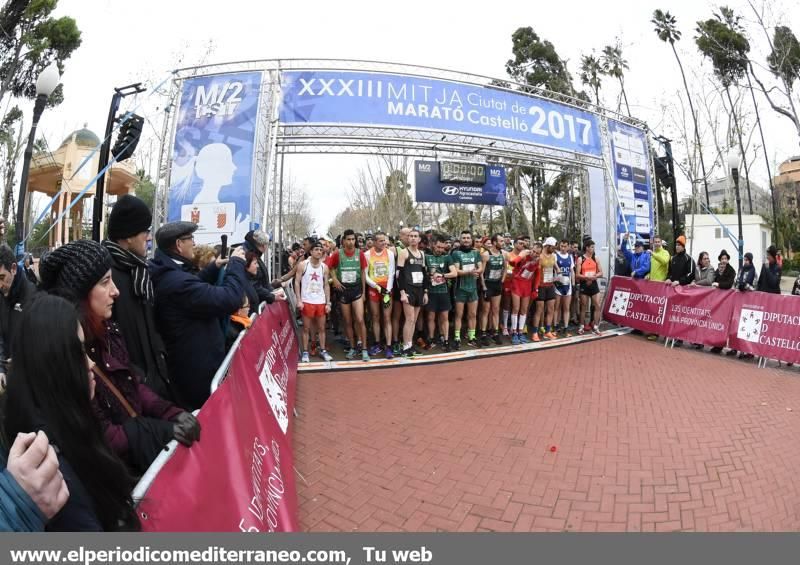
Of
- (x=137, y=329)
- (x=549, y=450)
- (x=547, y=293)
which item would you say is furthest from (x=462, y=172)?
(x=137, y=329)

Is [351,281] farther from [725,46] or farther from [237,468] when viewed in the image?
[725,46]

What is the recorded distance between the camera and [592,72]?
79.3ft

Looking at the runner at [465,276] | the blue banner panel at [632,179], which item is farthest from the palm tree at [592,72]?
the runner at [465,276]

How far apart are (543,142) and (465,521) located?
9.00 meters

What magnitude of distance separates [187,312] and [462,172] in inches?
356

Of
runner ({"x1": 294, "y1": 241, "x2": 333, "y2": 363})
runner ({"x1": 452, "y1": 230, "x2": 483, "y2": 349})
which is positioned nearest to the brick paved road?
runner ({"x1": 294, "y1": 241, "x2": 333, "y2": 363})

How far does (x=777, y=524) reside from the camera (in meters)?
2.41

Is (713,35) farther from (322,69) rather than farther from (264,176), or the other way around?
(264,176)

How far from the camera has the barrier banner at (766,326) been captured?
18.8ft

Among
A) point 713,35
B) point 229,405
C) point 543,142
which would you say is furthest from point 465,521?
point 713,35

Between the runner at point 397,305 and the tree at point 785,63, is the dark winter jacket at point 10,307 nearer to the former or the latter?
the runner at point 397,305

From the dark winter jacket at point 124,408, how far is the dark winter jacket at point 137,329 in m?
0.19

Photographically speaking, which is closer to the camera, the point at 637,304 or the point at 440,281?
the point at 440,281

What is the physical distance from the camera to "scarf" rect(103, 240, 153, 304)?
201cm
